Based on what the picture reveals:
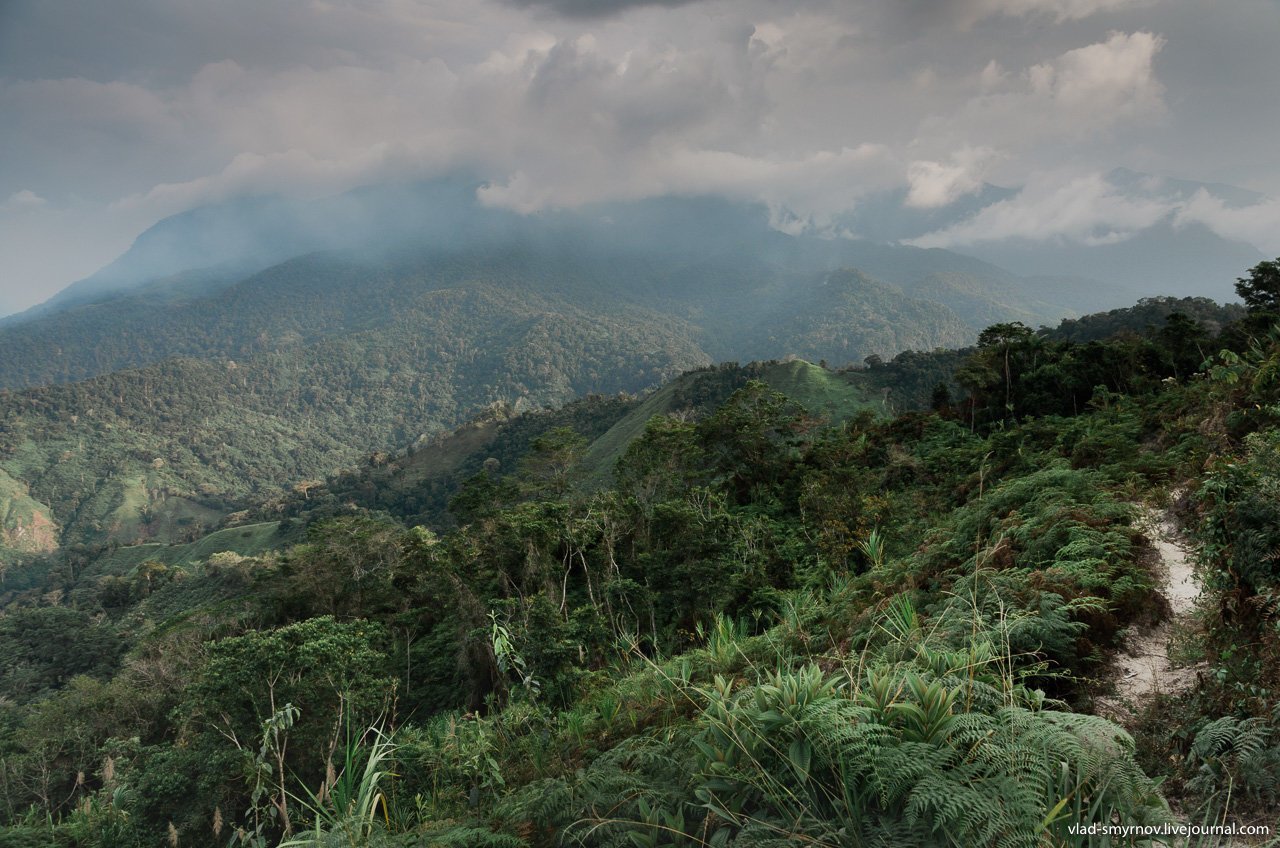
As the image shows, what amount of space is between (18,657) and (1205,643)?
71.8 meters

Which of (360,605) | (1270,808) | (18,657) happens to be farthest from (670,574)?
(18,657)

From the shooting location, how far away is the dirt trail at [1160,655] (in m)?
3.64

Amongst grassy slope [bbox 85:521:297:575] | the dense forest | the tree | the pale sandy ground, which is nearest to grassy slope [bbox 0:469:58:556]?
grassy slope [bbox 85:521:297:575]

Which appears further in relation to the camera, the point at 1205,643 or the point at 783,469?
the point at 783,469

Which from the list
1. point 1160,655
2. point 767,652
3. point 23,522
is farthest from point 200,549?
point 1160,655

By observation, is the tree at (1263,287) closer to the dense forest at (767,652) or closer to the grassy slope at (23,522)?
the dense forest at (767,652)

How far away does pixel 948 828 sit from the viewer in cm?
231

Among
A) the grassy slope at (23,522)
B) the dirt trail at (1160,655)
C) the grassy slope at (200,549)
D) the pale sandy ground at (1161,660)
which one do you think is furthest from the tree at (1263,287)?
the grassy slope at (23,522)

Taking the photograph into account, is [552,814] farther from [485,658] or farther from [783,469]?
[783,469]

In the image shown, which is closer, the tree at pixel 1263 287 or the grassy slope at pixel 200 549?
the tree at pixel 1263 287

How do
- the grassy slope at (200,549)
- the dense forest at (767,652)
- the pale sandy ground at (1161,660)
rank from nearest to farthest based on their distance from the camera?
the dense forest at (767,652) < the pale sandy ground at (1161,660) < the grassy slope at (200,549)

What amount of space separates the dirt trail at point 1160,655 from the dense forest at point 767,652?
0.09 metres

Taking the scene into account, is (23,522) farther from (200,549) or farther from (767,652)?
(767,652)

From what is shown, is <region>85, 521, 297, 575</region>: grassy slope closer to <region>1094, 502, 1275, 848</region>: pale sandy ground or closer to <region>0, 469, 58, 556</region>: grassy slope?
<region>0, 469, 58, 556</region>: grassy slope
